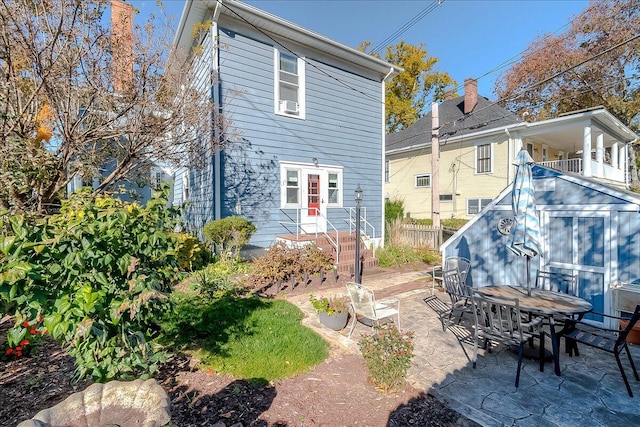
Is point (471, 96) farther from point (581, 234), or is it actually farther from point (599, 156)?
point (581, 234)

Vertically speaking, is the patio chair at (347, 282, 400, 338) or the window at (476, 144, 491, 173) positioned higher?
the window at (476, 144, 491, 173)

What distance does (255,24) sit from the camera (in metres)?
8.73

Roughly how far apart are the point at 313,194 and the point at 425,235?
4813 mm

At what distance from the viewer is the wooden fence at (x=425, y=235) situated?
1119 cm

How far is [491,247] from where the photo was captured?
633 centimetres

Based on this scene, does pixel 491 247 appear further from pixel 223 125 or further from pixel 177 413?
pixel 223 125

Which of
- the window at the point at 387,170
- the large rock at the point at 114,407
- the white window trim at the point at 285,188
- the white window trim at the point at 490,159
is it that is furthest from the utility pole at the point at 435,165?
the large rock at the point at 114,407

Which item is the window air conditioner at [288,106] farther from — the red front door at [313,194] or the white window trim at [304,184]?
the red front door at [313,194]

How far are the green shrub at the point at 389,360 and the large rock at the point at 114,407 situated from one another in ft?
7.37

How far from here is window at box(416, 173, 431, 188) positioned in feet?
60.4

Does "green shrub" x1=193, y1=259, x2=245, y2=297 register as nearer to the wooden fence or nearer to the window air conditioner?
the window air conditioner

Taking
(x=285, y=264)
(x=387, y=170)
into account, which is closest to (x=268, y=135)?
(x=285, y=264)

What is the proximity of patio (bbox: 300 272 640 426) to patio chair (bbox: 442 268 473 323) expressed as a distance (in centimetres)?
37

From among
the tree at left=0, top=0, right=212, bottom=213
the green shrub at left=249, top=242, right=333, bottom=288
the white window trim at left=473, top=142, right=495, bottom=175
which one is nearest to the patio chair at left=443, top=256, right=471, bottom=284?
the green shrub at left=249, top=242, right=333, bottom=288
